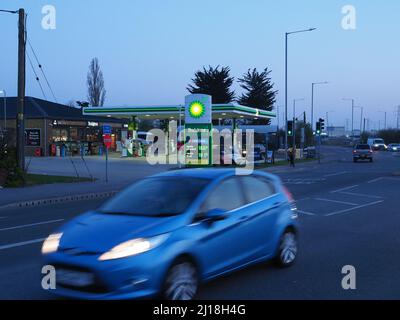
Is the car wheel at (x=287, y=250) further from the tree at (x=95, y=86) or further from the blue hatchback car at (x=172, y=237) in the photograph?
the tree at (x=95, y=86)

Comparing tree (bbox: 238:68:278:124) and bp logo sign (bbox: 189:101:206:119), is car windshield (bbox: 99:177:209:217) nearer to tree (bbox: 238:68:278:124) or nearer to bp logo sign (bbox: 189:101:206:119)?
bp logo sign (bbox: 189:101:206:119)

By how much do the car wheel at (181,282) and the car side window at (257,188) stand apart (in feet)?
5.49

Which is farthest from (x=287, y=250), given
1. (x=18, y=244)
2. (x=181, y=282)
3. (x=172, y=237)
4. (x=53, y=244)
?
(x=18, y=244)

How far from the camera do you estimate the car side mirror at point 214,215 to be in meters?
6.45

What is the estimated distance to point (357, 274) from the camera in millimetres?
7621

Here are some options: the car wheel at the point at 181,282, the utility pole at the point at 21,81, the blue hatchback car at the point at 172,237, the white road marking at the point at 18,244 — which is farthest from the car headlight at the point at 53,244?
the utility pole at the point at 21,81

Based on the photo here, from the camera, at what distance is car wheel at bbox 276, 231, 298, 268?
791 centimetres

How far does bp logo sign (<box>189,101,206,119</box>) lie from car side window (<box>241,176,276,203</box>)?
2477 centimetres

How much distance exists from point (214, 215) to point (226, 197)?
1.91 ft

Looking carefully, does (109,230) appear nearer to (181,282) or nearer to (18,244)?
(181,282)

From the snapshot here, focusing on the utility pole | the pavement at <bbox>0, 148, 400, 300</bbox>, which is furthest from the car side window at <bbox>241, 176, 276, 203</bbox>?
the utility pole

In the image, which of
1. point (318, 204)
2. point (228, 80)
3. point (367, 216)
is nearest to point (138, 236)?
point (367, 216)
